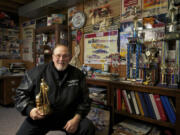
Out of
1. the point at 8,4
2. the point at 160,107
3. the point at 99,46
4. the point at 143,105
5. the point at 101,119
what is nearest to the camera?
the point at 160,107

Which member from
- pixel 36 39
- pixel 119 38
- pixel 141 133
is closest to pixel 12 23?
pixel 36 39

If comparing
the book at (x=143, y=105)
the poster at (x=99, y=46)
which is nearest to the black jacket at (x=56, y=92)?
the book at (x=143, y=105)

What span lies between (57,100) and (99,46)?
45.3 inches

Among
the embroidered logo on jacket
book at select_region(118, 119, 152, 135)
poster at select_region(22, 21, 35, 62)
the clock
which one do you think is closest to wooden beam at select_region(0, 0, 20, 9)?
poster at select_region(22, 21, 35, 62)

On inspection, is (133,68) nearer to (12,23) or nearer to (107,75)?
(107,75)

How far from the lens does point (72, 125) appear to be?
1198 millimetres

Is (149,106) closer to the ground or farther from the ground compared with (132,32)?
closer to the ground

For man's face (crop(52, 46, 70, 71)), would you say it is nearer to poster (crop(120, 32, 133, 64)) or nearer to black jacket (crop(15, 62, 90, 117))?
black jacket (crop(15, 62, 90, 117))

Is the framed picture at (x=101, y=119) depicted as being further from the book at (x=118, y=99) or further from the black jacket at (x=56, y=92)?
the black jacket at (x=56, y=92)

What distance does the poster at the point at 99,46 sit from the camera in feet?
6.66

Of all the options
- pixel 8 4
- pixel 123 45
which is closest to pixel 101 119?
pixel 123 45

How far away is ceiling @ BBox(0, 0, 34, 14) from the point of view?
9.87 feet

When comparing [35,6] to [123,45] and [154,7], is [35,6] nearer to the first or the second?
[123,45]

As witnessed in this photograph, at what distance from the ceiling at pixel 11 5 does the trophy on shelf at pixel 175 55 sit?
107 inches
